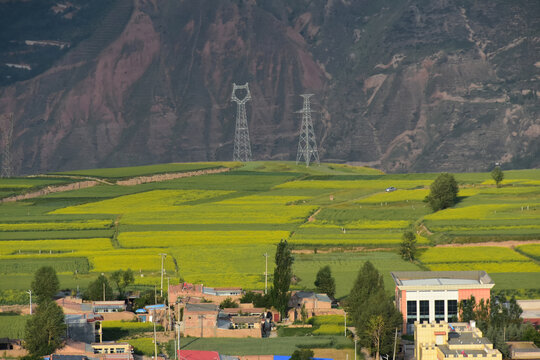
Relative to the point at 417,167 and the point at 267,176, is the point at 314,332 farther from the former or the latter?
the point at 417,167

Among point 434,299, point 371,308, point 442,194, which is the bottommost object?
point 371,308

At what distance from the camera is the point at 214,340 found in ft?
251

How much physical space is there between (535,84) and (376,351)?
417ft

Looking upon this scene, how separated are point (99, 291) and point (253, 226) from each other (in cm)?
3468

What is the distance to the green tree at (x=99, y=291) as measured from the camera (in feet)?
287

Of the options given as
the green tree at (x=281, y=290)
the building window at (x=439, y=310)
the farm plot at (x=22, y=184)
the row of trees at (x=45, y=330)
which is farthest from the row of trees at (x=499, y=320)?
the farm plot at (x=22, y=184)

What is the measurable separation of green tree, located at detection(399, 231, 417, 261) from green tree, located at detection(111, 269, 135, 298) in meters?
21.6

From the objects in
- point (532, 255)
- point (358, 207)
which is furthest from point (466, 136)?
point (532, 255)

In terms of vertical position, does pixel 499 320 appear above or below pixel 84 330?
above

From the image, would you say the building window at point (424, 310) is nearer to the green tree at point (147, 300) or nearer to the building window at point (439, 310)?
the building window at point (439, 310)

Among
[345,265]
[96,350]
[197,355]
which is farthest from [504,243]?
[96,350]

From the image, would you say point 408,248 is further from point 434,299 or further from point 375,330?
point 375,330

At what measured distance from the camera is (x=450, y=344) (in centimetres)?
6694

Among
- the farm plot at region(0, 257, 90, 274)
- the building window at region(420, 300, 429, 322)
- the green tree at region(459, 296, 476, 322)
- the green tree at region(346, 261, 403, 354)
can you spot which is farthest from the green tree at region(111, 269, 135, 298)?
the green tree at region(459, 296, 476, 322)
